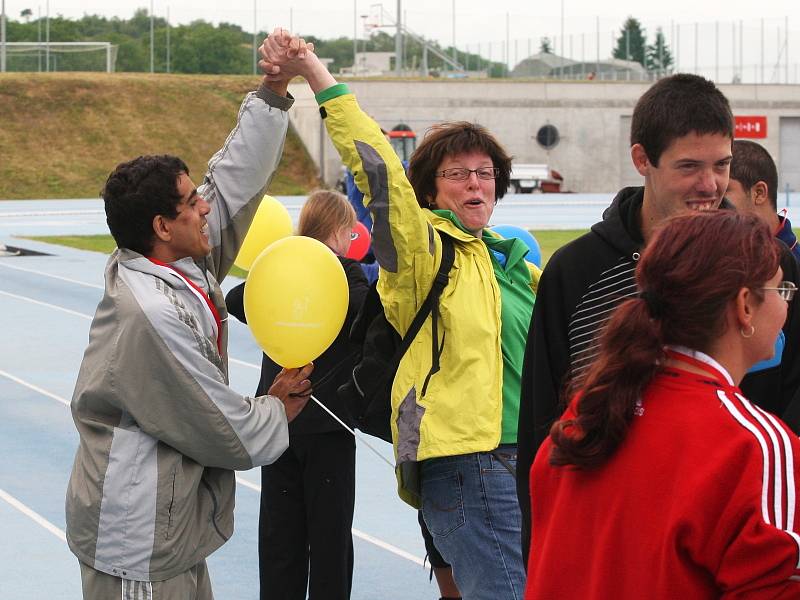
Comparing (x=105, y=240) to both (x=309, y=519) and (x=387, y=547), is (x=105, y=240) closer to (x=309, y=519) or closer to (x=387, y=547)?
(x=387, y=547)

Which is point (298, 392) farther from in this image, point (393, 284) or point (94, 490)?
point (94, 490)

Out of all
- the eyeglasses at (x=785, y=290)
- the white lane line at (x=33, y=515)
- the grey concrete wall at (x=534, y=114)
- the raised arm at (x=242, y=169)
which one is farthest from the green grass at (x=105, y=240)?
the grey concrete wall at (x=534, y=114)

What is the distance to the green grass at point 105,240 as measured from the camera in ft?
81.0

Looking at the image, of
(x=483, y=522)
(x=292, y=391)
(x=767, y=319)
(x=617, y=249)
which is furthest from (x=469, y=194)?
(x=767, y=319)

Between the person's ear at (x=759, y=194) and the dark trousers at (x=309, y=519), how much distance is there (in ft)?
6.56

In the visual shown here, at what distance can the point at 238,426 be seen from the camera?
3.60 meters

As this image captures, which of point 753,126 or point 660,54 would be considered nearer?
point 753,126

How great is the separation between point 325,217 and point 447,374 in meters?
1.79

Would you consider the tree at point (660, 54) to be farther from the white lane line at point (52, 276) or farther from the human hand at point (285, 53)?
the human hand at point (285, 53)

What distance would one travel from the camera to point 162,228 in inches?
145

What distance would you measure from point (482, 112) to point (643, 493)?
57.1 metres

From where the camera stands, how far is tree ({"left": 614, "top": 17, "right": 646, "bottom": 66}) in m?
76.9

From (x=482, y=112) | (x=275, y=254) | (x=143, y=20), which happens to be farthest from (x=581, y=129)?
(x=275, y=254)

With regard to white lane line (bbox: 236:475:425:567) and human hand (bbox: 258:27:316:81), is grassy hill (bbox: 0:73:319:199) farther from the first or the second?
human hand (bbox: 258:27:316:81)
